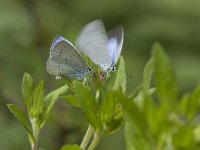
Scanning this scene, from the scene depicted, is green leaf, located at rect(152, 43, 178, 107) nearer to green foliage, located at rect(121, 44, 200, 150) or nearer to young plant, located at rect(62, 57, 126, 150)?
green foliage, located at rect(121, 44, 200, 150)

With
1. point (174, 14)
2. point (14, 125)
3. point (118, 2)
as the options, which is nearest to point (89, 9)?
point (118, 2)

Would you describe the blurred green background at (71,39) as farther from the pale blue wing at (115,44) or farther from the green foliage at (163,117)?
the green foliage at (163,117)

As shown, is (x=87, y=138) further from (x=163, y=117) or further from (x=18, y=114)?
(x=163, y=117)

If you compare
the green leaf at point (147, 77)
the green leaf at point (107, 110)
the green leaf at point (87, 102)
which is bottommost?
the green leaf at point (107, 110)

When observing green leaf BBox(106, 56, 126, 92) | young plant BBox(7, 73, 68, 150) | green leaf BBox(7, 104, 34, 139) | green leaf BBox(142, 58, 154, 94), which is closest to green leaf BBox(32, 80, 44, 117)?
young plant BBox(7, 73, 68, 150)

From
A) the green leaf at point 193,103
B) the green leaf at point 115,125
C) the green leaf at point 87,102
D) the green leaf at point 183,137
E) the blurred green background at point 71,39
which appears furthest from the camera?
the blurred green background at point 71,39

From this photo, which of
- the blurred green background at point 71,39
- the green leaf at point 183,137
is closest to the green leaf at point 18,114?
the green leaf at point 183,137

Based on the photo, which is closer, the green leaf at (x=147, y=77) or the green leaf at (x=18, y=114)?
the green leaf at (x=147, y=77)

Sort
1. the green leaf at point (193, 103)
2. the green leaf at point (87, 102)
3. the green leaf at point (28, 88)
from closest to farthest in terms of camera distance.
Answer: the green leaf at point (193, 103), the green leaf at point (87, 102), the green leaf at point (28, 88)
